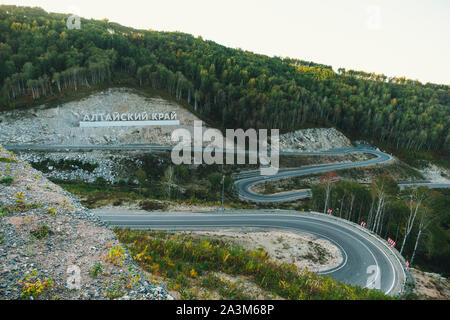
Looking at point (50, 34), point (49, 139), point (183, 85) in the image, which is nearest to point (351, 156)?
point (183, 85)

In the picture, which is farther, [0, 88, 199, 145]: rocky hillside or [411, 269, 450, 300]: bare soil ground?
[0, 88, 199, 145]: rocky hillside

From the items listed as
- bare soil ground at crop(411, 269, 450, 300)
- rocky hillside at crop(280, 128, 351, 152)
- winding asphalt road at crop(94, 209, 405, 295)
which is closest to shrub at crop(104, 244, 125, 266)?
winding asphalt road at crop(94, 209, 405, 295)

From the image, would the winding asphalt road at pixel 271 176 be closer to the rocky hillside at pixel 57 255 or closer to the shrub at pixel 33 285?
the rocky hillside at pixel 57 255

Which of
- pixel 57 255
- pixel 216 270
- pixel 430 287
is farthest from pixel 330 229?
pixel 57 255

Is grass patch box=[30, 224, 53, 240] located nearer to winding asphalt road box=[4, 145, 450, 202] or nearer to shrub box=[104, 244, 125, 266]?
shrub box=[104, 244, 125, 266]

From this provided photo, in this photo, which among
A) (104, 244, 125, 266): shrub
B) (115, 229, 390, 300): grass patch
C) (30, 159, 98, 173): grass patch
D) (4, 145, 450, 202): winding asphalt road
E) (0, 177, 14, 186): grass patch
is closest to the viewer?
(104, 244, 125, 266): shrub
